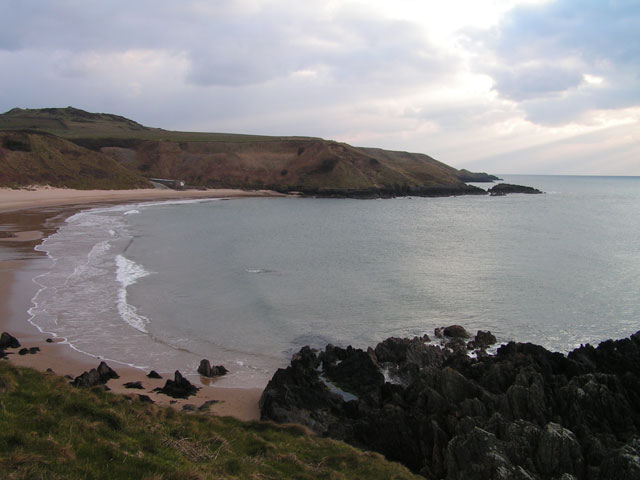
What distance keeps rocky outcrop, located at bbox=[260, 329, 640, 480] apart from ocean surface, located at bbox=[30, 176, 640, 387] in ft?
9.06

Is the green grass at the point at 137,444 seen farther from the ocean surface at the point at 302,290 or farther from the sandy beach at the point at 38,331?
the ocean surface at the point at 302,290

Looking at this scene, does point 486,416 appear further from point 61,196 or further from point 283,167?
point 283,167

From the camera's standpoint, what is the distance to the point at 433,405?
12109mm

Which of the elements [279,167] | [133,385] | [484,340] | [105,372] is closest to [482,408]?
[484,340]

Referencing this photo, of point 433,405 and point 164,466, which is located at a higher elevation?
point 164,466

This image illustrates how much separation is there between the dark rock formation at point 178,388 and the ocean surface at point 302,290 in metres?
1.18

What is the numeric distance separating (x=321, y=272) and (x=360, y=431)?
20.9 metres

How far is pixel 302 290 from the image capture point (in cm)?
2714

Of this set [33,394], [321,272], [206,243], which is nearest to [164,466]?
[33,394]

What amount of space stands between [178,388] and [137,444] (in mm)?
6046

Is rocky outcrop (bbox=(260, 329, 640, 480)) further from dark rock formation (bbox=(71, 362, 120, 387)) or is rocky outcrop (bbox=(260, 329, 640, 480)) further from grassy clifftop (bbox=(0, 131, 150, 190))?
grassy clifftop (bbox=(0, 131, 150, 190))

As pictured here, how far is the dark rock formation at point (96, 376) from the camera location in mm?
13289

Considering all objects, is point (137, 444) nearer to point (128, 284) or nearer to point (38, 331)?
point (38, 331)

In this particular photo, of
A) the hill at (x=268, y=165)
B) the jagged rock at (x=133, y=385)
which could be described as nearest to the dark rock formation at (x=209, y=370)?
the jagged rock at (x=133, y=385)
